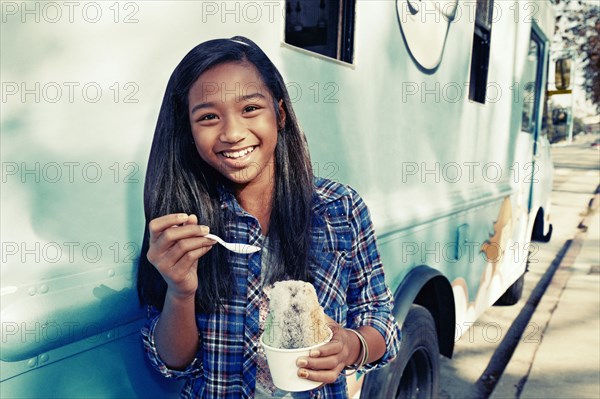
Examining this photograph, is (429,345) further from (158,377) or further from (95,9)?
(95,9)

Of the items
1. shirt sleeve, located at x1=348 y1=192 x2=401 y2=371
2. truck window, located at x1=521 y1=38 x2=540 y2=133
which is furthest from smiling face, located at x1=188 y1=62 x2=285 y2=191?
truck window, located at x1=521 y1=38 x2=540 y2=133

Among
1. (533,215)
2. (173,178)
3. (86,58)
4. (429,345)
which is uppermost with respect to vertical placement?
(86,58)

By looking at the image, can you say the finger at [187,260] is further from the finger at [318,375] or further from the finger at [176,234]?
the finger at [318,375]

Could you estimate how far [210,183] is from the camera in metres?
1.37

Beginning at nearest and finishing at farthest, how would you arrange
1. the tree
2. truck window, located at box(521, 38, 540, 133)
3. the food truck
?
1. the food truck
2. truck window, located at box(521, 38, 540, 133)
3. the tree

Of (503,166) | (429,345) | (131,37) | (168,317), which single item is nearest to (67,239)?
(168,317)

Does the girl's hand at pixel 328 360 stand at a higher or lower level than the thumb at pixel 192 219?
lower

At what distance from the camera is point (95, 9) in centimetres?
109

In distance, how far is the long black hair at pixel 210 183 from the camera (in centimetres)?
122

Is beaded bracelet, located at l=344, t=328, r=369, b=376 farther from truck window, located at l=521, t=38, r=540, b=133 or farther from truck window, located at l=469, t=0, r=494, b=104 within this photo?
truck window, located at l=521, t=38, r=540, b=133

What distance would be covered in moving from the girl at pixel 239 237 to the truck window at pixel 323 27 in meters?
0.63

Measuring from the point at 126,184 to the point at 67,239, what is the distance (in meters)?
0.19

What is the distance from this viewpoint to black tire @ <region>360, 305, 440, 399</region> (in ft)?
7.28

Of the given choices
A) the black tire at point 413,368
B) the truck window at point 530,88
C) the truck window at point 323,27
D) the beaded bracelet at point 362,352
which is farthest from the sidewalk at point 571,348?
the truck window at point 323,27
